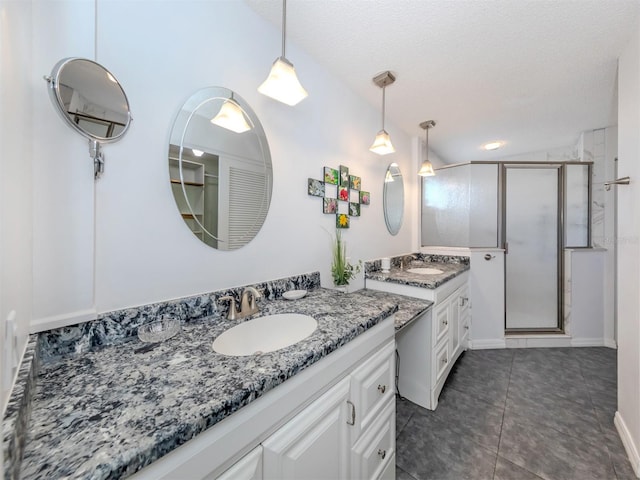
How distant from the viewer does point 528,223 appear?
2615mm

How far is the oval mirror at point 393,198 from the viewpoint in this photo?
7.57 feet

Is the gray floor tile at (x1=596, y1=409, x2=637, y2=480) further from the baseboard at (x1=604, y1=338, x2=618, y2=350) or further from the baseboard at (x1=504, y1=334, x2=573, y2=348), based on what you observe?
the baseboard at (x1=604, y1=338, x2=618, y2=350)

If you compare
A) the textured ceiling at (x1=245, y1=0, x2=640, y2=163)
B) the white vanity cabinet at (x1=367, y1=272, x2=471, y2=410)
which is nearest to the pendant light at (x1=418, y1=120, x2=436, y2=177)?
the textured ceiling at (x1=245, y1=0, x2=640, y2=163)

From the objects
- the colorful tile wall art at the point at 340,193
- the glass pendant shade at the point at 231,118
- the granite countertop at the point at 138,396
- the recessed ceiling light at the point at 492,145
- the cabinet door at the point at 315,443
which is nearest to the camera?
the granite countertop at the point at 138,396

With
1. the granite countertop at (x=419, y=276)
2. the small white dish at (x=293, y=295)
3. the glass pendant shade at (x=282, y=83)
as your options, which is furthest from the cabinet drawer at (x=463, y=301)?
the glass pendant shade at (x=282, y=83)

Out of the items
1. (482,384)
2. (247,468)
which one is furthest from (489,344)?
(247,468)

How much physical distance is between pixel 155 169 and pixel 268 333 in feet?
2.53

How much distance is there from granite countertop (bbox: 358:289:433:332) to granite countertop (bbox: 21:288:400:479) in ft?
1.83

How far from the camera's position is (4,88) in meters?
0.46

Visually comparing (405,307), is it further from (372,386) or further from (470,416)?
(470,416)

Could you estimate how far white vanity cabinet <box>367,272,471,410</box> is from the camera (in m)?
1.61

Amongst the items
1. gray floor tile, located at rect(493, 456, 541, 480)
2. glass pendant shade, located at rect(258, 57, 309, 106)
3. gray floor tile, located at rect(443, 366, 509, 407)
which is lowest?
gray floor tile, located at rect(493, 456, 541, 480)

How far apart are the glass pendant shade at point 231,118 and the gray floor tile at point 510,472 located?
6.79 ft

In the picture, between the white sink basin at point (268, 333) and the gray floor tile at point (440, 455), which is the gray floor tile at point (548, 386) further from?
the white sink basin at point (268, 333)
